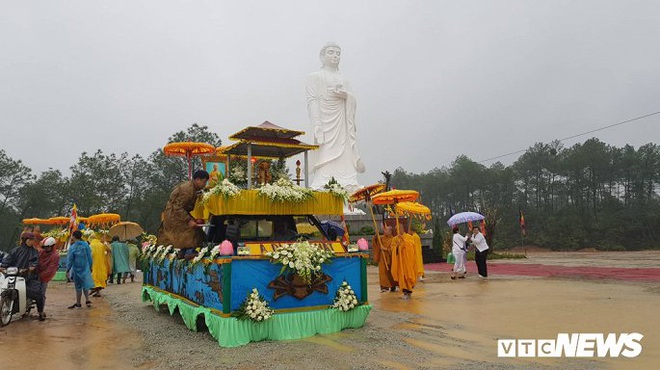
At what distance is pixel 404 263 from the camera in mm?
10008

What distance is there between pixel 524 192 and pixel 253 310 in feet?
163

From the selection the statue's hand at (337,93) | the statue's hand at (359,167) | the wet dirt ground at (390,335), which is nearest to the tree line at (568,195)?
the statue's hand at (359,167)

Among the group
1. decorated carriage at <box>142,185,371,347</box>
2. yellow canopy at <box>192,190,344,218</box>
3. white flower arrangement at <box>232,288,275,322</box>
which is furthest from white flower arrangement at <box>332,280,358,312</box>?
yellow canopy at <box>192,190,344,218</box>

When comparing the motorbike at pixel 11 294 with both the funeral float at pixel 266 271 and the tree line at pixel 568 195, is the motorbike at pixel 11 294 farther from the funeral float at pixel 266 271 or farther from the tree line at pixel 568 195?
the tree line at pixel 568 195

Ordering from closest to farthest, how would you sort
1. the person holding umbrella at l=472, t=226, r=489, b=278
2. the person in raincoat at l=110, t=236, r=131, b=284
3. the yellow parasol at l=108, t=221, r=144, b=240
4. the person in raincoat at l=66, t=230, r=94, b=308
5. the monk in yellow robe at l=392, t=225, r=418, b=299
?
the person in raincoat at l=66, t=230, r=94, b=308 < the monk in yellow robe at l=392, t=225, r=418, b=299 < the person holding umbrella at l=472, t=226, r=489, b=278 < the person in raincoat at l=110, t=236, r=131, b=284 < the yellow parasol at l=108, t=221, r=144, b=240

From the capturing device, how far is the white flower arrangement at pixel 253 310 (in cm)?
572

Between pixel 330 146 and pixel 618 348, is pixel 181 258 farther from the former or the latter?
pixel 330 146

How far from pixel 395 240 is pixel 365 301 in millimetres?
3570

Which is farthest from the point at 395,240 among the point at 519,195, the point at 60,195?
the point at 519,195

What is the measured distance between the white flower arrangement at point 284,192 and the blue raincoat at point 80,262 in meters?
5.33

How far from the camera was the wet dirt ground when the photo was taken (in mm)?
4996

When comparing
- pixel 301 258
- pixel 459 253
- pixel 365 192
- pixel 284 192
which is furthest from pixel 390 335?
pixel 459 253

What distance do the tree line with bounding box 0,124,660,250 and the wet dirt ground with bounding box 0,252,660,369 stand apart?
2042 centimetres

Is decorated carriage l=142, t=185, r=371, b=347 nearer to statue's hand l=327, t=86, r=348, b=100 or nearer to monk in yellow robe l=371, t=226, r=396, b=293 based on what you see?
monk in yellow robe l=371, t=226, r=396, b=293
